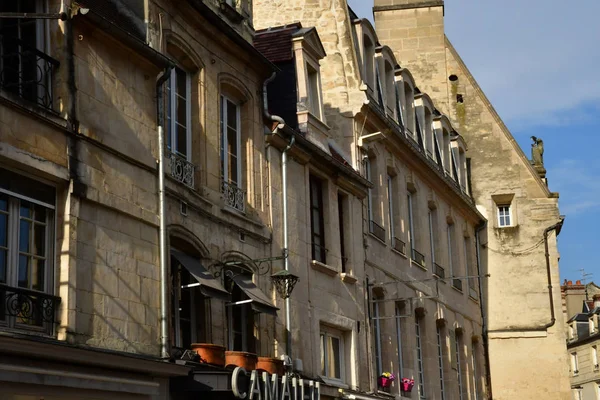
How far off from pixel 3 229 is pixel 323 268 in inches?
303

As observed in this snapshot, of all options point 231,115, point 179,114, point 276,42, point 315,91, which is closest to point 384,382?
point 315,91

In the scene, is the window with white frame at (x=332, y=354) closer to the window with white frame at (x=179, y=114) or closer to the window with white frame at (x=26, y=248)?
the window with white frame at (x=179, y=114)

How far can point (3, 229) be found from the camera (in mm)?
9906

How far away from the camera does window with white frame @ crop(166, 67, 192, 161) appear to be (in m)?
13.0

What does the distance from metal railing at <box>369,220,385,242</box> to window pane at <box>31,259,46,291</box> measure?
10.5 meters

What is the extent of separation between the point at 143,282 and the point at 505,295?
744 inches

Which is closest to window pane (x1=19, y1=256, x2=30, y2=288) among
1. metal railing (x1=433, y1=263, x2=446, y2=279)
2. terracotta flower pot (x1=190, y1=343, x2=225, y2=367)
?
terracotta flower pot (x1=190, y1=343, x2=225, y2=367)

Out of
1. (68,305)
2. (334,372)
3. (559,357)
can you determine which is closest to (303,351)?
(334,372)

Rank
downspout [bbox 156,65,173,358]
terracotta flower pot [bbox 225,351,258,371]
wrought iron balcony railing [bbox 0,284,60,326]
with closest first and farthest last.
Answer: wrought iron balcony railing [bbox 0,284,60,326], downspout [bbox 156,65,173,358], terracotta flower pot [bbox 225,351,258,371]

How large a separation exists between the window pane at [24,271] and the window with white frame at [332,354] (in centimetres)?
747

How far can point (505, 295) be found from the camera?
29.0 meters

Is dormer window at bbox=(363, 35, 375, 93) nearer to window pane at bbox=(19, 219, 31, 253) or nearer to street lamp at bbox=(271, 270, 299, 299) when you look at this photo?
street lamp at bbox=(271, 270, 299, 299)

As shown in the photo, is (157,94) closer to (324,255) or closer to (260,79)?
(260,79)

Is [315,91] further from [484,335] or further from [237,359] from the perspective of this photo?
[484,335]
